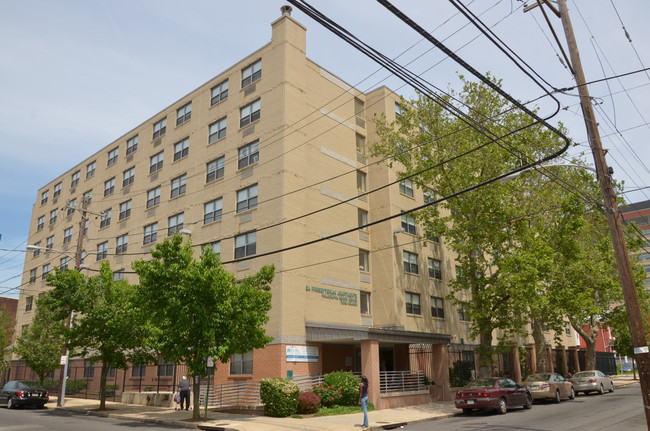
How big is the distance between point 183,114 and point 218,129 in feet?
17.5

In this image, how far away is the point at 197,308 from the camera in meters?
19.9

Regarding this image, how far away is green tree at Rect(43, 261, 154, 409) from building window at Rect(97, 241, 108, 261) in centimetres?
1681

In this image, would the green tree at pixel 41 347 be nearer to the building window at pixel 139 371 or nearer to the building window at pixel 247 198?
the building window at pixel 139 371

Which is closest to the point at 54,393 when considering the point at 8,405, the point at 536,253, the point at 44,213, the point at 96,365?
the point at 96,365

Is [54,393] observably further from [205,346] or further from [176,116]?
[205,346]

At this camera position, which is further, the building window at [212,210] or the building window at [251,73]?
the building window at [251,73]

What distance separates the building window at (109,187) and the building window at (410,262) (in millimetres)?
25930

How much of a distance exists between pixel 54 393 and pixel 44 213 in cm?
2165

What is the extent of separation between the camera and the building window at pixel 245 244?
97.7ft

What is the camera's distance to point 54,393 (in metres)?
41.7

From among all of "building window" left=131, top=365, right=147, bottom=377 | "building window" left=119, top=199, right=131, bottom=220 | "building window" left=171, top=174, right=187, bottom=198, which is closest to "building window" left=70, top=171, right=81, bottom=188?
"building window" left=119, top=199, right=131, bottom=220

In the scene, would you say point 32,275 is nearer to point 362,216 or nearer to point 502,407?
point 362,216

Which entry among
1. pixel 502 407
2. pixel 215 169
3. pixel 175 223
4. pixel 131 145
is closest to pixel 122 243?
pixel 175 223

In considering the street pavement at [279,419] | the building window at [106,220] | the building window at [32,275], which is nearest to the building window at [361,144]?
the street pavement at [279,419]
